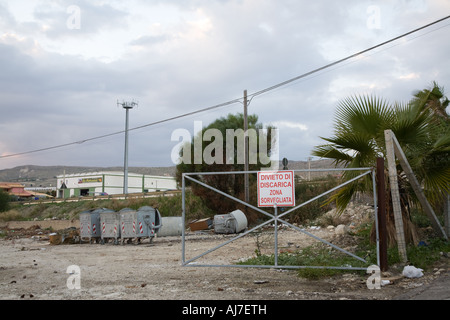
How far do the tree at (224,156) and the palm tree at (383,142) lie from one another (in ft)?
56.8

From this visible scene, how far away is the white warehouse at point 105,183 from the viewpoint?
77.6 metres

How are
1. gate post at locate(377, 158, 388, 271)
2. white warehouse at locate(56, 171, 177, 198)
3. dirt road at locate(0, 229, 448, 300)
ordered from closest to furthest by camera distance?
dirt road at locate(0, 229, 448, 300) → gate post at locate(377, 158, 388, 271) → white warehouse at locate(56, 171, 177, 198)

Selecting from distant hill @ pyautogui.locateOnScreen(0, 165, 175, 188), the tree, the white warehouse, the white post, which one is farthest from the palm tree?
distant hill @ pyautogui.locateOnScreen(0, 165, 175, 188)

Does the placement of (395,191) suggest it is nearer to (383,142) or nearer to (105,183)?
(383,142)

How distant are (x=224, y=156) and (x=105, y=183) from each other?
4911 centimetres

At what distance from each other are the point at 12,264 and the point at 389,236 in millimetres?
11079

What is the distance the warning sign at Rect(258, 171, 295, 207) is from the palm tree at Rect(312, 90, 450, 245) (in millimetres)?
2157

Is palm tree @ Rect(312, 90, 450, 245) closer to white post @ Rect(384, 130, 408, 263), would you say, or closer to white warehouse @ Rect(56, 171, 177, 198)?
white post @ Rect(384, 130, 408, 263)

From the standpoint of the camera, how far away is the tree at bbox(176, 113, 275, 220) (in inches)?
1213

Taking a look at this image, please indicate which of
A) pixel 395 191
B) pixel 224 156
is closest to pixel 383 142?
pixel 395 191

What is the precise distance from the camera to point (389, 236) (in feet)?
37.0

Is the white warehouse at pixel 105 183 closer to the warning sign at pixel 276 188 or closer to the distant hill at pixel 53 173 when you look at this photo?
the distant hill at pixel 53 173
